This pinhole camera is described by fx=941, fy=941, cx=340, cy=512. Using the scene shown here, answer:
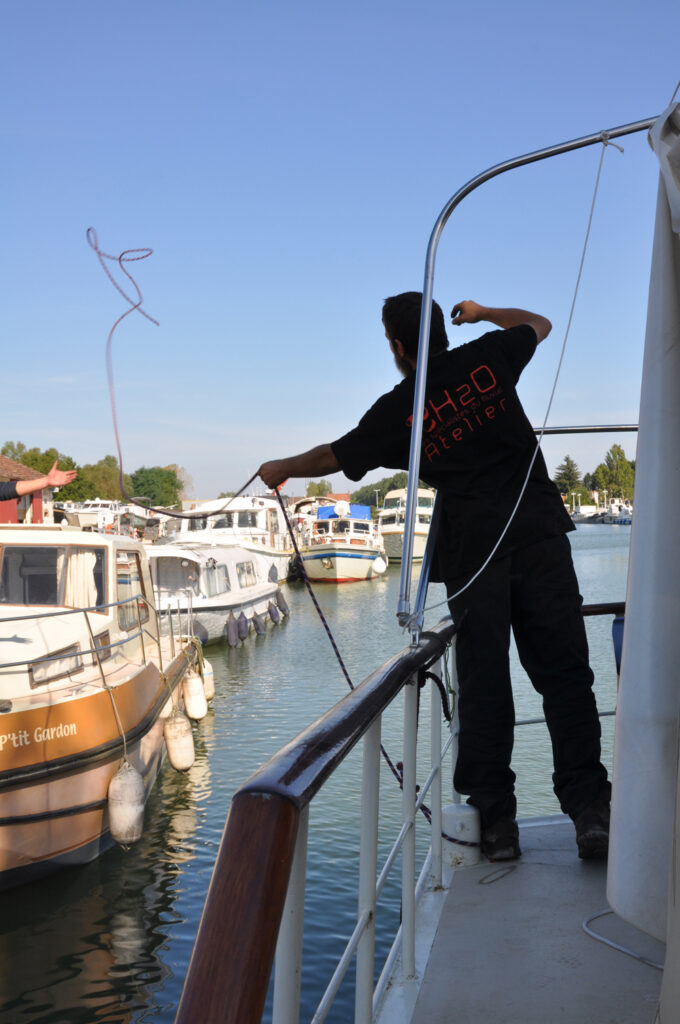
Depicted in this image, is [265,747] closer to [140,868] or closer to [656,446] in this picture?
[140,868]

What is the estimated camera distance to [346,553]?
43.3 m

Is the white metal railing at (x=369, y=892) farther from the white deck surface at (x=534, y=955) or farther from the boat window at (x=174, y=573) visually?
the boat window at (x=174, y=573)

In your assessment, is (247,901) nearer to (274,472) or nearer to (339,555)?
(274,472)

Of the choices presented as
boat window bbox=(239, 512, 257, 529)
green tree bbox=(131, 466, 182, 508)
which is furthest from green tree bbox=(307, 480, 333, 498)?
boat window bbox=(239, 512, 257, 529)

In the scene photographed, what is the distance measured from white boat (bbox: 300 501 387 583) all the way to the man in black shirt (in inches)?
1556

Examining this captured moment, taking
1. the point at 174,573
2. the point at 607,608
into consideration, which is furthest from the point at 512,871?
the point at 174,573

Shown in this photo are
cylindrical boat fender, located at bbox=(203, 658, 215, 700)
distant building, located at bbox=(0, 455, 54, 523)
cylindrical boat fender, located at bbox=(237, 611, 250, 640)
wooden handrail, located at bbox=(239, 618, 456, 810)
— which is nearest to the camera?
wooden handrail, located at bbox=(239, 618, 456, 810)

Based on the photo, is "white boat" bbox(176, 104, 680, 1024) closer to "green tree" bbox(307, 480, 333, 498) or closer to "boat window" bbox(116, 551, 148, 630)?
"boat window" bbox(116, 551, 148, 630)

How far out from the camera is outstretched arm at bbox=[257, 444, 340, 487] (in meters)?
3.04

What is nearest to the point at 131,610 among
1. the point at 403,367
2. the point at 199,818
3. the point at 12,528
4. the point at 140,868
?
the point at 12,528

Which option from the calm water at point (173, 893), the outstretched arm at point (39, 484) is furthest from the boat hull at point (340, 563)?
the outstretched arm at point (39, 484)

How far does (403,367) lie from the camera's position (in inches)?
130

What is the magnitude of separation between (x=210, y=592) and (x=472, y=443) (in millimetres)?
22154

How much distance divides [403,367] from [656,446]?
166 centimetres
